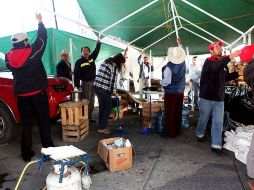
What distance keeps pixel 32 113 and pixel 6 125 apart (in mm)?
1244

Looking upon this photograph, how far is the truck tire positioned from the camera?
600 centimetres

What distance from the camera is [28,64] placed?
479 cm

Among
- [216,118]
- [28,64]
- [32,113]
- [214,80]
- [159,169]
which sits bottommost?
[159,169]

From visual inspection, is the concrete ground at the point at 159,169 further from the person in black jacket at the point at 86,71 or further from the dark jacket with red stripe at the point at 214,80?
the person in black jacket at the point at 86,71

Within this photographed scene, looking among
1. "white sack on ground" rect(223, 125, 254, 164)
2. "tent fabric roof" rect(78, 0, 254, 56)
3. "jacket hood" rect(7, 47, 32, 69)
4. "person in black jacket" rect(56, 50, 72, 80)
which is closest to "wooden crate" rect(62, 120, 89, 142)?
"jacket hood" rect(7, 47, 32, 69)

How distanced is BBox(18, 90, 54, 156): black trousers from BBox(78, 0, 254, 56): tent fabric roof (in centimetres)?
569

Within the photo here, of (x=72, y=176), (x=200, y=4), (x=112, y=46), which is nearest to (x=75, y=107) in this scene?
(x=72, y=176)

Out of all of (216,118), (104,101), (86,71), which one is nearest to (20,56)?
(104,101)

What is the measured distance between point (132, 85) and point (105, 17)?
6.52 metres

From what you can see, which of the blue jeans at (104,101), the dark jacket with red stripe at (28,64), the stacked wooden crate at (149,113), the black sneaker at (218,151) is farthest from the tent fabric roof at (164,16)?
the dark jacket with red stripe at (28,64)

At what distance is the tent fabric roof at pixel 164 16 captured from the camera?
906 cm

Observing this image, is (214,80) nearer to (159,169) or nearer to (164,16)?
(159,169)

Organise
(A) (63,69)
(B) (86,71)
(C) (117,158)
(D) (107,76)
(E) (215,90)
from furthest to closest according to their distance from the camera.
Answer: (A) (63,69) < (B) (86,71) < (D) (107,76) < (E) (215,90) < (C) (117,158)

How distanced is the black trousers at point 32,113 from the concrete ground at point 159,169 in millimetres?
382
